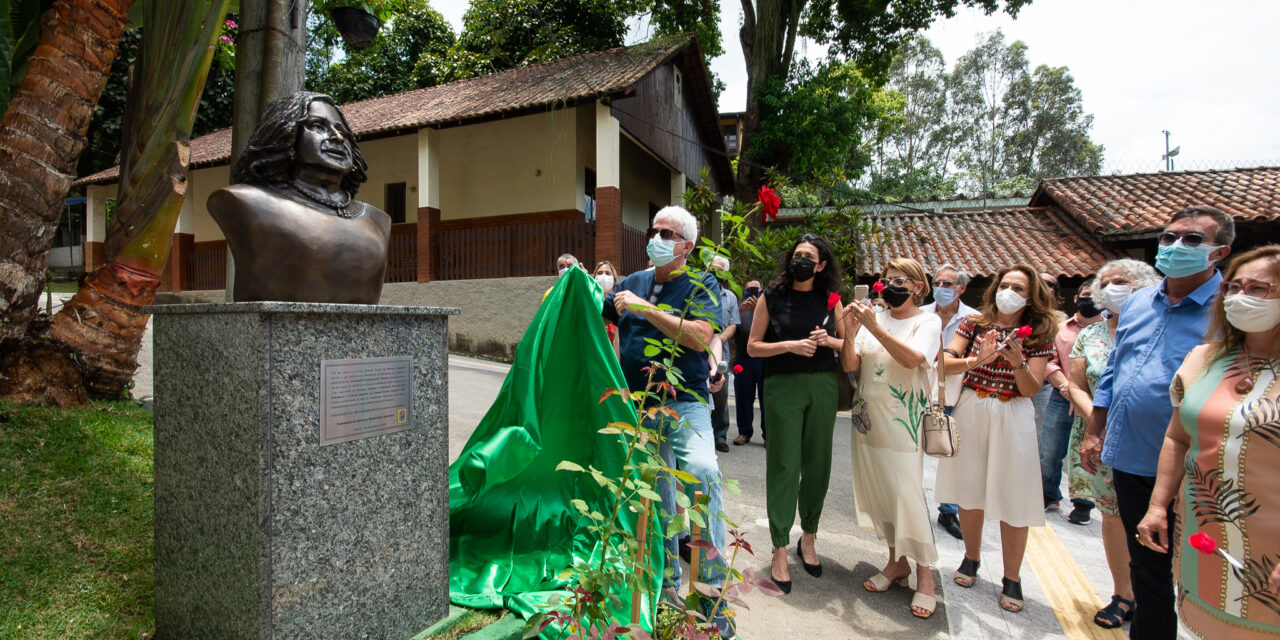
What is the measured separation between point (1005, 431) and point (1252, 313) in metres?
1.53

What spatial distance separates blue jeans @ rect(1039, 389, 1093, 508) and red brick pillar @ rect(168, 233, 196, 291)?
56.3 ft

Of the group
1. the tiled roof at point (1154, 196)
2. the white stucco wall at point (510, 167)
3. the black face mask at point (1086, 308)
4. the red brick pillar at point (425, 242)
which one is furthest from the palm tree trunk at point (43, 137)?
the tiled roof at point (1154, 196)

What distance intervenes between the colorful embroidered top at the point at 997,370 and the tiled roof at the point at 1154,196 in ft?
31.4

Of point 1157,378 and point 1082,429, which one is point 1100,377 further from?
point 1082,429

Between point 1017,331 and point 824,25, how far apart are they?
13.2m

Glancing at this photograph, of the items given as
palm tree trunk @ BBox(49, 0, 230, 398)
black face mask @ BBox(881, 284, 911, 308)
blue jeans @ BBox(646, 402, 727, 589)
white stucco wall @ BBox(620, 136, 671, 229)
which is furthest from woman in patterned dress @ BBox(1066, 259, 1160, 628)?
white stucco wall @ BBox(620, 136, 671, 229)

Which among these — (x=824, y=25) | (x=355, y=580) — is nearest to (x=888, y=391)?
(x=355, y=580)

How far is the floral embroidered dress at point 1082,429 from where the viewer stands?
A: 290 cm

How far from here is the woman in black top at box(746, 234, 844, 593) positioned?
3.18 m

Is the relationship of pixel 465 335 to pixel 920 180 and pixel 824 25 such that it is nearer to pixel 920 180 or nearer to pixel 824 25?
pixel 824 25

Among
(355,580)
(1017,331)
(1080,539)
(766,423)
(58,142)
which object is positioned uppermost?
(58,142)

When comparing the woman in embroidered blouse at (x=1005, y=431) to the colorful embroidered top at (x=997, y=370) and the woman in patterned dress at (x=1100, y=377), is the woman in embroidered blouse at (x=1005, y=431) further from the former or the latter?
the woman in patterned dress at (x=1100, y=377)

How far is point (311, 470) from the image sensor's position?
6.49 feet

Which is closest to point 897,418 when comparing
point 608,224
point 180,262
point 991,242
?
point 608,224
